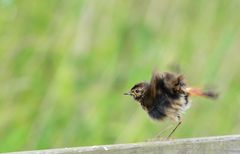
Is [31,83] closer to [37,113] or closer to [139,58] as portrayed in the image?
[37,113]

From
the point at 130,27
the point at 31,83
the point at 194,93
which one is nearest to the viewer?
the point at 194,93

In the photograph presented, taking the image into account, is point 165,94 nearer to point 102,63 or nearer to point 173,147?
point 173,147

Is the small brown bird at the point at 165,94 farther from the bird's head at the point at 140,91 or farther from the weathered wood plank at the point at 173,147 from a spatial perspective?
the weathered wood plank at the point at 173,147

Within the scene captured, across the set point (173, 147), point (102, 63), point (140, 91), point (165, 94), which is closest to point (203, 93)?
point (165, 94)

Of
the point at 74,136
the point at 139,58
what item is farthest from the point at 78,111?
the point at 139,58

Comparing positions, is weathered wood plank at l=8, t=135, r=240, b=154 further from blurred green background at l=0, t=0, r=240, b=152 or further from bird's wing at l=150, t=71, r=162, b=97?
blurred green background at l=0, t=0, r=240, b=152

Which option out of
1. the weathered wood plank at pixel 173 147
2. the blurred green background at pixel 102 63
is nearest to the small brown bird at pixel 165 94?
the weathered wood plank at pixel 173 147

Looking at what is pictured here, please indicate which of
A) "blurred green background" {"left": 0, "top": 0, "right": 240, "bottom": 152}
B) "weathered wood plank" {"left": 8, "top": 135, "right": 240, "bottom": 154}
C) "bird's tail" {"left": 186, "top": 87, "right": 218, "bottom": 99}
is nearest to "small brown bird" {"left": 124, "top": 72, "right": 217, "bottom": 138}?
"bird's tail" {"left": 186, "top": 87, "right": 218, "bottom": 99}
